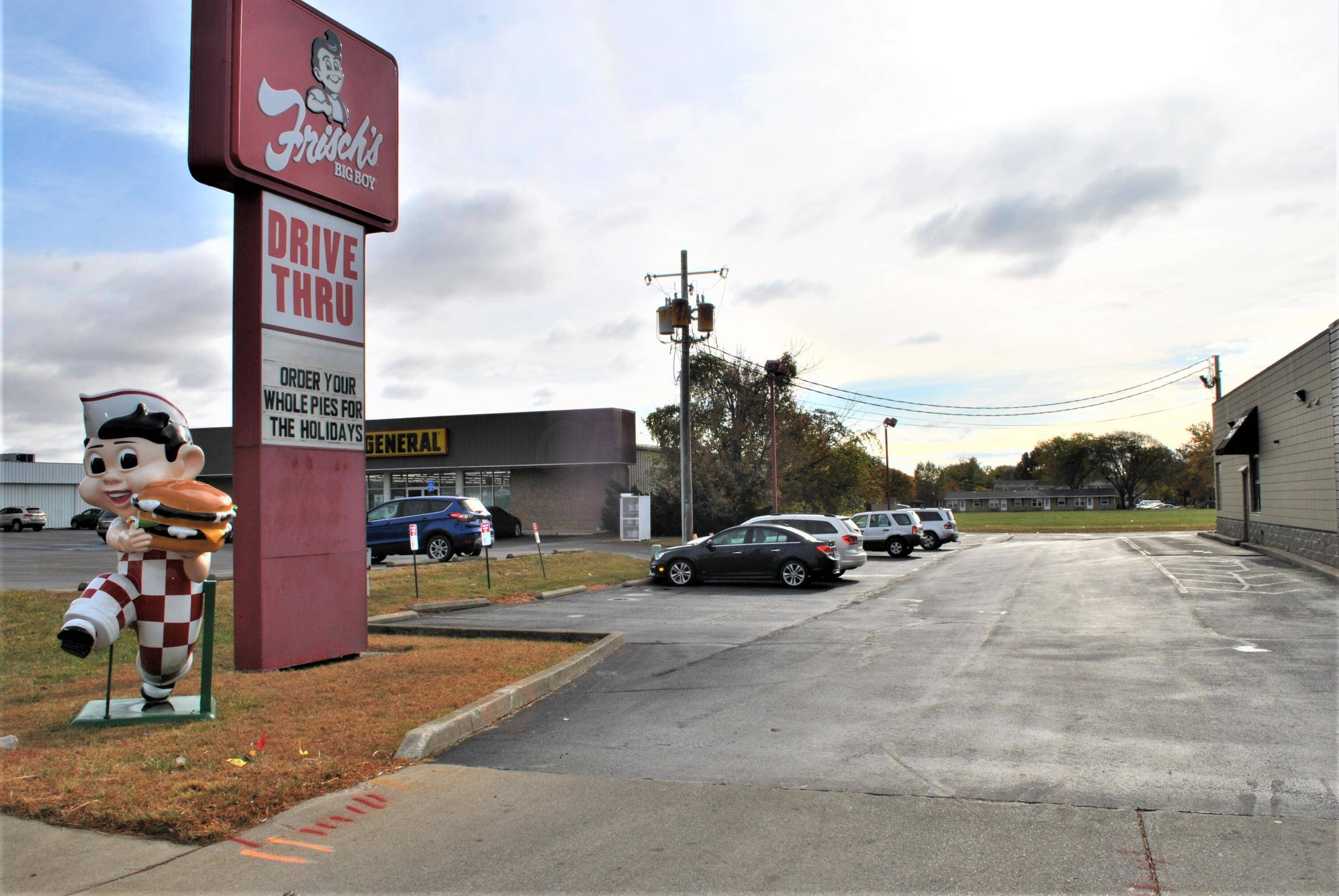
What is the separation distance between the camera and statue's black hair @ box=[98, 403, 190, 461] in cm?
673

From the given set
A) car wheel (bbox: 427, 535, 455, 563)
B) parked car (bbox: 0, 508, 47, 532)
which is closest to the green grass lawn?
car wheel (bbox: 427, 535, 455, 563)

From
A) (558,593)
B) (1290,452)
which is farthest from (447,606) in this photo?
(1290,452)

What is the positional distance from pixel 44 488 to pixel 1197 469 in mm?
99654

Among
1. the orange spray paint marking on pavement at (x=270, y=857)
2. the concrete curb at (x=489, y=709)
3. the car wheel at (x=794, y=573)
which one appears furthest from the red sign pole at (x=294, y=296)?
the car wheel at (x=794, y=573)

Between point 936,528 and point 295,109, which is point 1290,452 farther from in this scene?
point 295,109

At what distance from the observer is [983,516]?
103 m

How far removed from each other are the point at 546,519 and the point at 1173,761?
1495 inches

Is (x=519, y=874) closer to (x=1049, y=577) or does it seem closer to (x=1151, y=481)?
(x=1049, y=577)

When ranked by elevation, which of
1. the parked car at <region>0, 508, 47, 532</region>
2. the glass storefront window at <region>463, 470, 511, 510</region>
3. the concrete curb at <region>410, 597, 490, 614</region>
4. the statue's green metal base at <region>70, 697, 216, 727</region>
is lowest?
the concrete curb at <region>410, 597, 490, 614</region>

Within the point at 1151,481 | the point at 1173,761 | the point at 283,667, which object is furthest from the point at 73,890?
the point at 1151,481

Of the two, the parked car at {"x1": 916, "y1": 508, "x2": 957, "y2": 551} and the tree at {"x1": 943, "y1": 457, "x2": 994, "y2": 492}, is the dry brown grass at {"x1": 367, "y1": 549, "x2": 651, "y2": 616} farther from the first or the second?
the tree at {"x1": 943, "y1": 457, "x2": 994, "y2": 492}

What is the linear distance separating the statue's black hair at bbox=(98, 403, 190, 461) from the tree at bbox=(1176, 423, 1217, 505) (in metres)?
66.5

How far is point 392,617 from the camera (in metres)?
13.6

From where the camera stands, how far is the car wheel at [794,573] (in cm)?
1931
